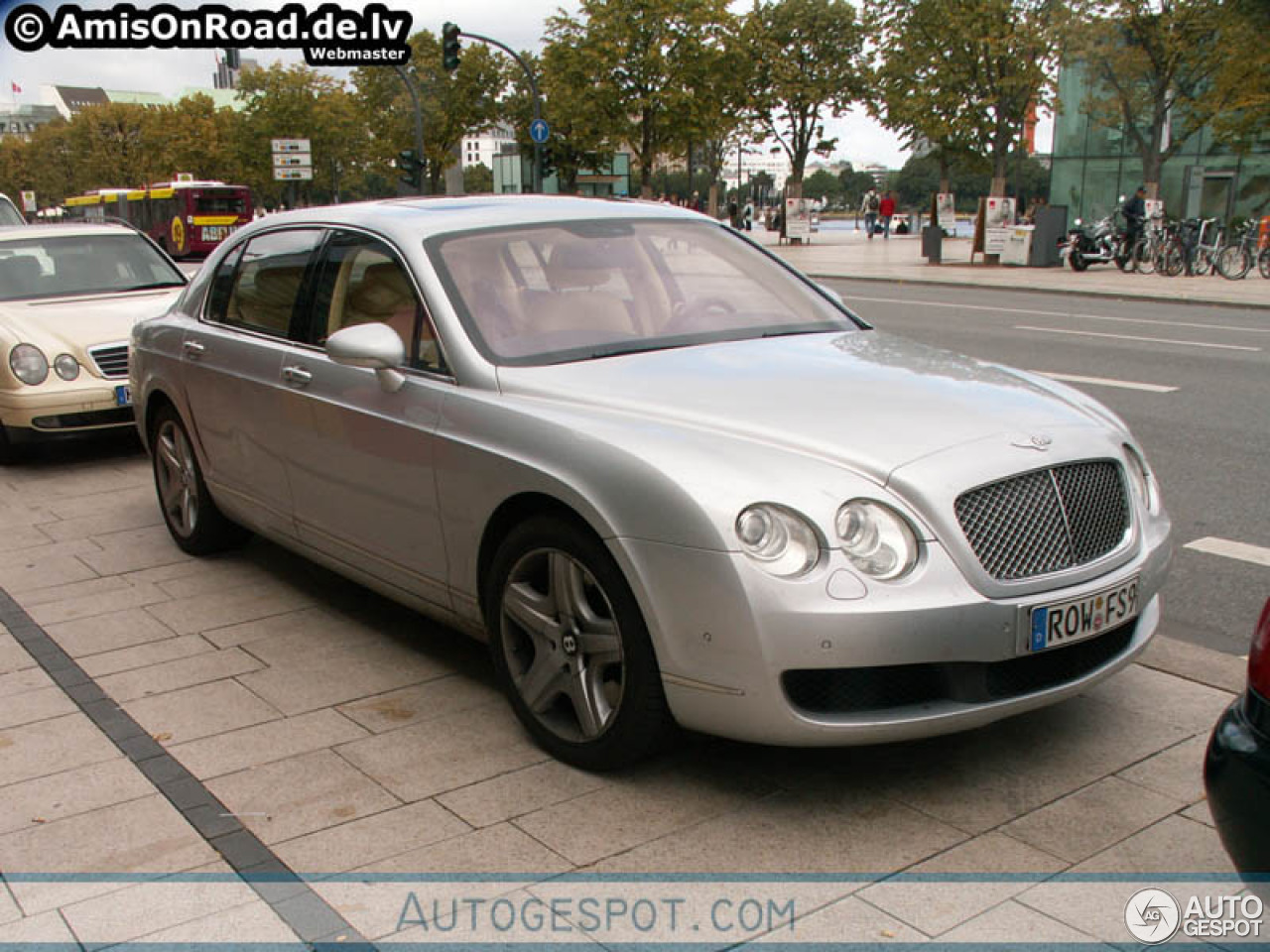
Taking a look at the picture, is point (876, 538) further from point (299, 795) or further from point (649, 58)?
point (649, 58)

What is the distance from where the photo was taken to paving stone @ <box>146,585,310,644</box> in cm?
524

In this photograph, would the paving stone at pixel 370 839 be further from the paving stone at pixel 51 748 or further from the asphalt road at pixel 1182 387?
the asphalt road at pixel 1182 387

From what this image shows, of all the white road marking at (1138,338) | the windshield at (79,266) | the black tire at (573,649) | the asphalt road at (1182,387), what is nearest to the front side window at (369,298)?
the black tire at (573,649)

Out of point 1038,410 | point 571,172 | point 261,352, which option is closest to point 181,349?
point 261,352

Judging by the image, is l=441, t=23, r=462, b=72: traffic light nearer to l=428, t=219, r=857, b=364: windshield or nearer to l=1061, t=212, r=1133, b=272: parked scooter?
l=1061, t=212, r=1133, b=272: parked scooter

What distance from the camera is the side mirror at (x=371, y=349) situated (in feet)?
13.7

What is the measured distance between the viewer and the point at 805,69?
53656 millimetres

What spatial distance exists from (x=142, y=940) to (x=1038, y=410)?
2.65m

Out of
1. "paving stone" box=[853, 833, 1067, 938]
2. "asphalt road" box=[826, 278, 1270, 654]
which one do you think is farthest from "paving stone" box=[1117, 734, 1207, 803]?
"asphalt road" box=[826, 278, 1270, 654]

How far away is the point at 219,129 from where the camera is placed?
3349 inches

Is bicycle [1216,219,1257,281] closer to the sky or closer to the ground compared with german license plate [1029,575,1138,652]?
closer to the sky

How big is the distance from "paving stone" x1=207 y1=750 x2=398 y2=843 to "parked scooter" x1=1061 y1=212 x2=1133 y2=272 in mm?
25417

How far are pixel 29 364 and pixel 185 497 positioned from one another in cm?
266

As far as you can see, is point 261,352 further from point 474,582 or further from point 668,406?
point 668,406
